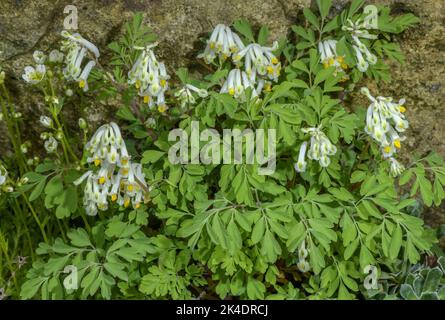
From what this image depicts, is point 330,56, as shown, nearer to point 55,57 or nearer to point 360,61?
point 360,61

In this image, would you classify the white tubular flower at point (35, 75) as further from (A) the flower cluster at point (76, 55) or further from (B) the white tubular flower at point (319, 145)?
(B) the white tubular flower at point (319, 145)

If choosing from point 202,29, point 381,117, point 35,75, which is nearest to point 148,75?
point 35,75

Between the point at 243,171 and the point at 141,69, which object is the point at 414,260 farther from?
the point at 141,69

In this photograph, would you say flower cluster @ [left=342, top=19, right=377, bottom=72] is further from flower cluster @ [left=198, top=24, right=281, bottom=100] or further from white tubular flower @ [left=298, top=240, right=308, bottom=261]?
white tubular flower @ [left=298, top=240, right=308, bottom=261]

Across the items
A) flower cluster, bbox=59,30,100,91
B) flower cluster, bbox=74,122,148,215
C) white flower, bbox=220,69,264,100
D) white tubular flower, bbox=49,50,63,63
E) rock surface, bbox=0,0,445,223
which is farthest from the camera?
rock surface, bbox=0,0,445,223

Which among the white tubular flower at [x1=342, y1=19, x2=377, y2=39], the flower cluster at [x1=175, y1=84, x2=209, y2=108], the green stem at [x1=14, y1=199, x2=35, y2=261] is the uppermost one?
the white tubular flower at [x1=342, y1=19, x2=377, y2=39]

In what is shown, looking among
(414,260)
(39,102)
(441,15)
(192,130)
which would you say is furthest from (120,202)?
(441,15)

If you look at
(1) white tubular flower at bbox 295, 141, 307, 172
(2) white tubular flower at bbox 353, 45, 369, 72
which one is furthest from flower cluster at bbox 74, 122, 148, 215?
(2) white tubular flower at bbox 353, 45, 369, 72
